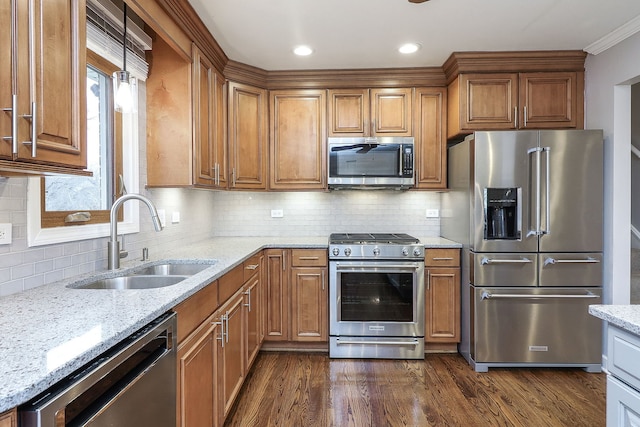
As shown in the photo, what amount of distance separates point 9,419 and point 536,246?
3026 millimetres

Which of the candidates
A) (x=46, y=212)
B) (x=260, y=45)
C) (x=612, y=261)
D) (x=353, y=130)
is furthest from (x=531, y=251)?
(x=46, y=212)

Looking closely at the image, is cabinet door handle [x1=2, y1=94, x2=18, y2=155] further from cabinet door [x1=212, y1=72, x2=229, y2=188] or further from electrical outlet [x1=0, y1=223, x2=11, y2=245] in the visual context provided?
cabinet door [x1=212, y1=72, x2=229, y2=188]

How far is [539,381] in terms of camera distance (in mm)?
2592

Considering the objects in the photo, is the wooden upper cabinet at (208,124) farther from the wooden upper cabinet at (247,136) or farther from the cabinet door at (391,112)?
the cabinet door at (391,112)

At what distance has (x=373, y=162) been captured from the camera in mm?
3186

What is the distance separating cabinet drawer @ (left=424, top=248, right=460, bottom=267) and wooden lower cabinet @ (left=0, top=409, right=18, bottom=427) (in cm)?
273

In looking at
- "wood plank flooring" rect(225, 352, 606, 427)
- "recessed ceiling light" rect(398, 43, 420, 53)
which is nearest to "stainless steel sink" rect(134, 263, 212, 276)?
"wood plank flooring" rect(225, 352, 606, 427)

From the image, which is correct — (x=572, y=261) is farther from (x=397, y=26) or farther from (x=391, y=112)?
(x=397, y=26)

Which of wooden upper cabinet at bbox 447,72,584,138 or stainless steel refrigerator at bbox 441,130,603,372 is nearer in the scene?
stainless steel refrigerator at bbox 441,130,603,372

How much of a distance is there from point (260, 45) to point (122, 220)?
165 centimetres

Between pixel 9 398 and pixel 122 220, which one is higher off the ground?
pixel 122 220

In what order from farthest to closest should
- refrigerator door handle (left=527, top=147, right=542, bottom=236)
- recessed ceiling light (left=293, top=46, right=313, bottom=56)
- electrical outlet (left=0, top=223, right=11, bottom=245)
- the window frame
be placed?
1. recessed ceiling light (left=293, top=46, right=313, bottom=56)
2. refrigerator door handle (left=527, top=147, right=542, bottom=236)
3. the window frame
4. electrical outlet (left=0, top=223, right=11, bottom=245)

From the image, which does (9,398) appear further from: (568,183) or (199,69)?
(568,183)

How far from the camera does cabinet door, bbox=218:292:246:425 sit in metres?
1.88
